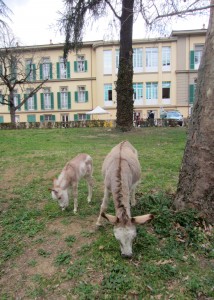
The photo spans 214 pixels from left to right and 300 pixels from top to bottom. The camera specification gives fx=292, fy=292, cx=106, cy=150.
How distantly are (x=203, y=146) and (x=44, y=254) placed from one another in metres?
2.96

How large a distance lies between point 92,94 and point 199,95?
121ft

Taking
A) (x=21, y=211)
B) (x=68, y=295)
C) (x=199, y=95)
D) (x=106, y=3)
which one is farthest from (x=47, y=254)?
(x=106, y=3)

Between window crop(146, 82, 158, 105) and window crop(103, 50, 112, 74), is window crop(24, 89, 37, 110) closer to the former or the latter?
window crop(103, 50, 112, 74)

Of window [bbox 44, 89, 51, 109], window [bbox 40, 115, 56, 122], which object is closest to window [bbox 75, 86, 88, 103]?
window [bbox 44, 89, 51, 109]

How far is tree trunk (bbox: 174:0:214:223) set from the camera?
4.61 meters

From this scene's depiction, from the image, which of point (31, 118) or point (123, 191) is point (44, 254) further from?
point (31, 118)

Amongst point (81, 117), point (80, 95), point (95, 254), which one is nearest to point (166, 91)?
point (80, 95)

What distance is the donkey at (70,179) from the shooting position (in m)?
5.30

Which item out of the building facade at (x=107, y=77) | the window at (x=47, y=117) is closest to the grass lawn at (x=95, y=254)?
the building facade at (x=107, y=77)

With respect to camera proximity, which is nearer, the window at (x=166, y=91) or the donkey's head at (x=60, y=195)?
the donkey's head at (x=60, y=195)

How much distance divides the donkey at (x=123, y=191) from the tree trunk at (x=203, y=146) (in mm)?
983

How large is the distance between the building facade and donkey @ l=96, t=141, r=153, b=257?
33073mm

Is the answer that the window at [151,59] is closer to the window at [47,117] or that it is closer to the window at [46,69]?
→ the window at [46,69]

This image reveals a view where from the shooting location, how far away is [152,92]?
3900cm
